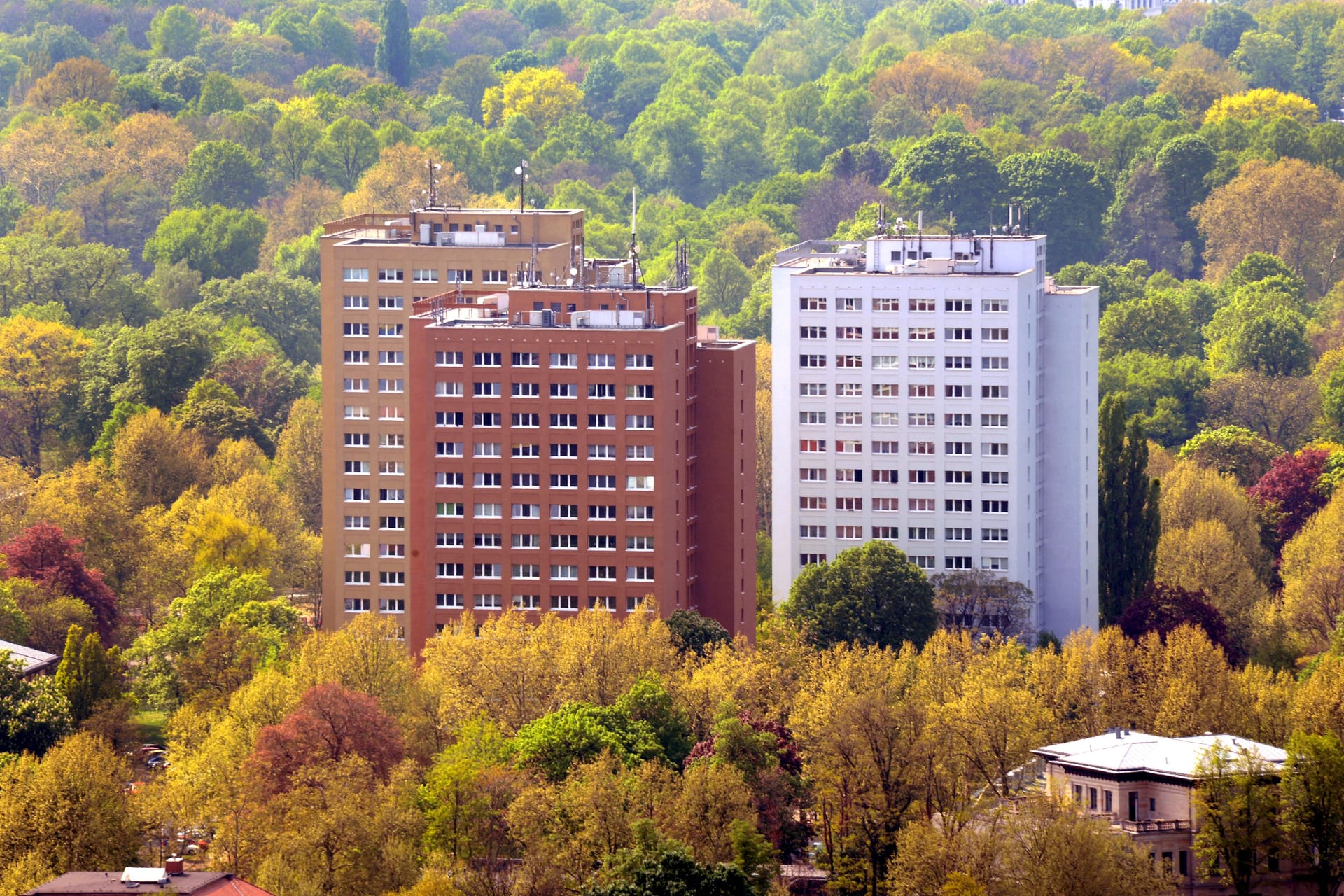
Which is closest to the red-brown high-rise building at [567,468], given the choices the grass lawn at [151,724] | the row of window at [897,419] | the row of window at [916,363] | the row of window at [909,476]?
the grass lawn at [151,724]

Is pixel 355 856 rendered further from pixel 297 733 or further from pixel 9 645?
pixel 9 645

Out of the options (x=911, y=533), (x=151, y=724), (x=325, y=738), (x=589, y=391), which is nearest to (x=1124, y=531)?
(x=911, y=533)

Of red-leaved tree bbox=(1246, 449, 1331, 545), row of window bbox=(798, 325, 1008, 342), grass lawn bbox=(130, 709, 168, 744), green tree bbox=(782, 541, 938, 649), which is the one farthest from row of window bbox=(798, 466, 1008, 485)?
grass lawn bbox=(130, 709, 168, 744)

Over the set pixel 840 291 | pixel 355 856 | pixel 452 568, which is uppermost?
pixel 840 291

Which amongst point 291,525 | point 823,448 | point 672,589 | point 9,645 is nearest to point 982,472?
point 823,448

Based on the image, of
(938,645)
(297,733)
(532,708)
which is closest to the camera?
(297,733)

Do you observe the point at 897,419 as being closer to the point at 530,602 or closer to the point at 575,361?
the point at 575,361
